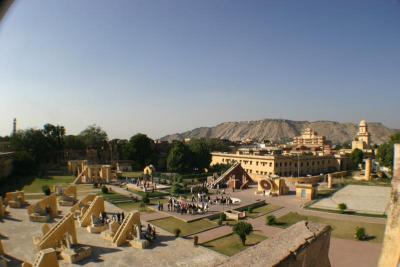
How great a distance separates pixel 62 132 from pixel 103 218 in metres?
47.7

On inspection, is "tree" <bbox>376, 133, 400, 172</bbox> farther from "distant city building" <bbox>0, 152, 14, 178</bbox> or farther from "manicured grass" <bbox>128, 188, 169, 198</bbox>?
"distant city building" <bbox>0, 152, 14, 178</bbox>

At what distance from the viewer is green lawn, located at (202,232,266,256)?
1769 centimetres

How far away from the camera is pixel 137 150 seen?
58.2 m

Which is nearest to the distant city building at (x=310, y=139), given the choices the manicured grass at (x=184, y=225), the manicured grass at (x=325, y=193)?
the manicured grass at (x=325, y=193)

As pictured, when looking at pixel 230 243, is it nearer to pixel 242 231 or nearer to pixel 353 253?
pixel 242 231

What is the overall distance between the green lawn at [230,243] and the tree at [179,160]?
31414mm

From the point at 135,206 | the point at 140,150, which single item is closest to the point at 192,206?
the point at 135,206

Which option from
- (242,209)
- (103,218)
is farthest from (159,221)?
(242,209)

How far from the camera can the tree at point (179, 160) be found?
169ft

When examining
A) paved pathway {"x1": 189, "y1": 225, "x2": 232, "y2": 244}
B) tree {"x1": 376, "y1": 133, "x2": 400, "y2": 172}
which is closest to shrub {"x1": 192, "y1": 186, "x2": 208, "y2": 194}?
paved pathway {"x1": 189, "y1": 225, "x2": 232, "y2": 244}

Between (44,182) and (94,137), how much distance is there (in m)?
30.8

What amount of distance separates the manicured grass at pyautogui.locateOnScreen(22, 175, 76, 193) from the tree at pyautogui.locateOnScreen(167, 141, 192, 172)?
15112 millimetres

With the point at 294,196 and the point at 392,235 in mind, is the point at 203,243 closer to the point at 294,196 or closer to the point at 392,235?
the point at 392,235

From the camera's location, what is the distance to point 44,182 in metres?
41.8
